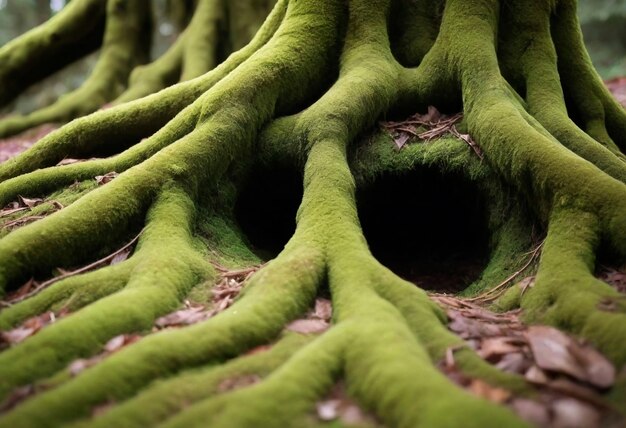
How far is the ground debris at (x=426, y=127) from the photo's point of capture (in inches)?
168

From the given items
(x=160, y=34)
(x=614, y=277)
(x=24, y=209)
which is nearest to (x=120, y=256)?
(x=24, y=209)

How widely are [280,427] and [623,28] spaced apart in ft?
54.1

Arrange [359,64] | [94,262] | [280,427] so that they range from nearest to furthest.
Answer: [280,427], [94,262], [359,64]

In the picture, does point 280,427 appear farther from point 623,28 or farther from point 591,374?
point 623,28

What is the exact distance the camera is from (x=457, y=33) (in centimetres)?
441

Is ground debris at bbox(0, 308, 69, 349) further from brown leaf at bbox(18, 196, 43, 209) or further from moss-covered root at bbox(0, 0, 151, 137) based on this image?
moss-covered root at bbox(0, 0, 151, 137)

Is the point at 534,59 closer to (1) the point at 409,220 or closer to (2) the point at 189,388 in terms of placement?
(1) the point at 409,220

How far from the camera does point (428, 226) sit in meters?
4.97

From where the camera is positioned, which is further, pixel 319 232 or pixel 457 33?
pixel 457 33

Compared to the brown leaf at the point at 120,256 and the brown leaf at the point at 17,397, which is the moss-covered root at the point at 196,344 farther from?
the brown leaf at the point at 120,256

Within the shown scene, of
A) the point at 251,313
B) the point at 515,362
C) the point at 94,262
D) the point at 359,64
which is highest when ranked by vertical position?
the point at 359,64

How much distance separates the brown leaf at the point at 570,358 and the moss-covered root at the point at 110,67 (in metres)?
8.61

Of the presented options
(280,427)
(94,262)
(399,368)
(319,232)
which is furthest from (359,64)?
(280,427)

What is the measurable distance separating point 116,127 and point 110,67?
210 inches
